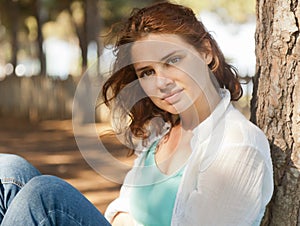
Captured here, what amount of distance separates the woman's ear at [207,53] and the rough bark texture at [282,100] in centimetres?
22

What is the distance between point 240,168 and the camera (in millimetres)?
1620

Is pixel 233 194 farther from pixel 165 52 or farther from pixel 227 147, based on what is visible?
pixel 165 52

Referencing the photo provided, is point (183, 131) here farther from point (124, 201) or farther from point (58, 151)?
point (58, 151)

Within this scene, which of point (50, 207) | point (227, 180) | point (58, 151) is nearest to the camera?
point (227, 180)

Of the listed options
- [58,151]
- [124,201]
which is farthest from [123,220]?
[58,151]

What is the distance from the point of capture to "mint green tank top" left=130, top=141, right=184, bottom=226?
6.02 feet

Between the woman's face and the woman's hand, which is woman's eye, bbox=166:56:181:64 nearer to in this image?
the woman's face

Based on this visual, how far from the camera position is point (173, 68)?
179cm

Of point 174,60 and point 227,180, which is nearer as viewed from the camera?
point 227,180

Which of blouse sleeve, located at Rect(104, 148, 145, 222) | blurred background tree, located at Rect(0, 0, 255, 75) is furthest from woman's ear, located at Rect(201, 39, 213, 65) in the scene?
blurred background tree, located at Rect(0, 0, 255, 75)

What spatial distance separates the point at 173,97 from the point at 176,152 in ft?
0.78

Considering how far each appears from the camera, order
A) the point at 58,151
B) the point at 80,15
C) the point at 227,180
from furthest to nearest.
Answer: the point at 80,15 < the point at 58,151 < the point at 227,180

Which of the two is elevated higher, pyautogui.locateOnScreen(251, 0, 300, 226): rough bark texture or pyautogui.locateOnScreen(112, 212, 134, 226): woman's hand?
pyautogui.locateOnScreen(251, 0, 300, 226): rough bark texture

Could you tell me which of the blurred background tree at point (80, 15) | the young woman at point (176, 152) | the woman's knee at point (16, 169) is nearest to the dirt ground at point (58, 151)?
the woman's knee at point (16, 169)
